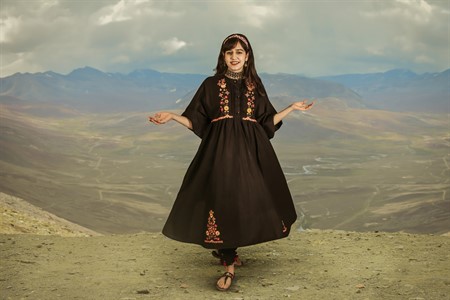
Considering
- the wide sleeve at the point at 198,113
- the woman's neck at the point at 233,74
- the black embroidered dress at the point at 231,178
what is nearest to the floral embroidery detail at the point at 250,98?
the black embroidered dress at the point at 231,178

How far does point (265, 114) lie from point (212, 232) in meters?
1.21

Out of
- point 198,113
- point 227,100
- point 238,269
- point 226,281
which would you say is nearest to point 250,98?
point 227,100

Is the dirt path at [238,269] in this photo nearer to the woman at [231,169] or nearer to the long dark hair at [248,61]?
the woman at [231,169]

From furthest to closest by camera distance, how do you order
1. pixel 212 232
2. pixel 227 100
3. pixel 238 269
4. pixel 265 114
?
pixel 238 269, pixel 265 114, pixel 227 100, pixel 212 232

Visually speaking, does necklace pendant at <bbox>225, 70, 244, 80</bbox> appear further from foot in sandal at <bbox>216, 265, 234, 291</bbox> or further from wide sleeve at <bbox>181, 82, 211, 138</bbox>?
foot in sandal at <bbox>216, 265, 234, 291</bbox>

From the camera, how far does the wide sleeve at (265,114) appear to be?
18.0 feet

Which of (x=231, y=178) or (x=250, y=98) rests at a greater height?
(x=250, y=98)

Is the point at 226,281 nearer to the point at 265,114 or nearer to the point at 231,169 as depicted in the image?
the point at 231,169

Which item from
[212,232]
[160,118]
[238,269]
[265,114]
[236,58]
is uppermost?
[236,58]

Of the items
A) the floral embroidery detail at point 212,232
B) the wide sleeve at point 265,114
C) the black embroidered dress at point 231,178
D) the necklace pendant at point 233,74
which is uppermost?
the necklace pendant at point 233,74

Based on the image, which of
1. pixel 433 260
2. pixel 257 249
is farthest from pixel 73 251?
pixel 433 260

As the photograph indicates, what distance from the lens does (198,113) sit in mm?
5414

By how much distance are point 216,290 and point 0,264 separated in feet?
8.77

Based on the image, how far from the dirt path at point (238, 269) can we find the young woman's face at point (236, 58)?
78.8 inches
